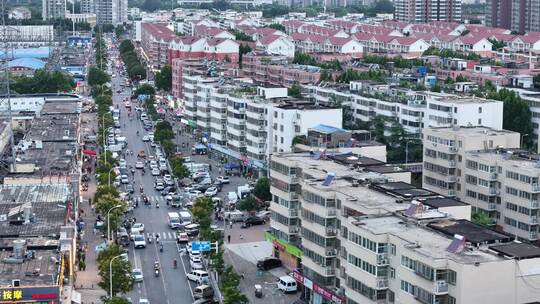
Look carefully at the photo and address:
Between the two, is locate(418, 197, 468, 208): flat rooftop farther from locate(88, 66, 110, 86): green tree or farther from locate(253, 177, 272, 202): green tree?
locate(88, 66, 110, 86): green tree

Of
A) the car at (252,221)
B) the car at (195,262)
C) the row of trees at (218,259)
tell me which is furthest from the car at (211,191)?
the car at (195,262)

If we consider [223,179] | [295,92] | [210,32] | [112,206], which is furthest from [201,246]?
[210,32]

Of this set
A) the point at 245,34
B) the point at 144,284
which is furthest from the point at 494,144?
the point at 245,34

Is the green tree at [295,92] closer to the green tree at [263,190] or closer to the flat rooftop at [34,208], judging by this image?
the green tree at [263,190]

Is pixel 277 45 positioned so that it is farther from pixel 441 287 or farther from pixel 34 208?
pixel 441 287

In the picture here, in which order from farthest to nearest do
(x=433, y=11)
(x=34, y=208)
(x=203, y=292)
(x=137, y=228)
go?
(x=433, y=11) → (x=137, y=228) → (x=34, y=208) → (x=203, y=292)

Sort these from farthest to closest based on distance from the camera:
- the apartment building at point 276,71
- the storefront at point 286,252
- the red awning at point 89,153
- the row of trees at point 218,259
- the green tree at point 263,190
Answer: the apartment building at point 276,71 < the red awning at point 89,153 < the green tree at point 263,190 < the storefront at point 286,252 < the row of trees at point 218,259

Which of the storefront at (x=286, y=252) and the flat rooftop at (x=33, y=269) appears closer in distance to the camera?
the flat rooftop at (x=33, y=269)
